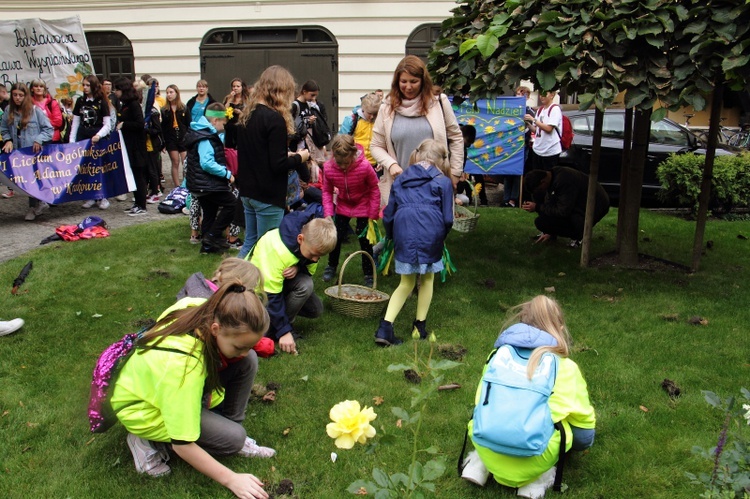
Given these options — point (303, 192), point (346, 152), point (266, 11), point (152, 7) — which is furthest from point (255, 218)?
point (152, 7)

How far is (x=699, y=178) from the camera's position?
9.76 metres

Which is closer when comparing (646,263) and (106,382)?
(106,382)

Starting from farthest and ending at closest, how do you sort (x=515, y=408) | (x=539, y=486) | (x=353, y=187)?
(x=353, y=187), (x=539, y=486), (x=515, y=408)

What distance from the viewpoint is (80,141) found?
386 inches

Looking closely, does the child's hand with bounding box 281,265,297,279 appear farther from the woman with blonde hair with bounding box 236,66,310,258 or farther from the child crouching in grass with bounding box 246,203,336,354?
the woman with blonde hair with bounding box 236,66,310,258

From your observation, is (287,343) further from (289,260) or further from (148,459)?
(148,459)

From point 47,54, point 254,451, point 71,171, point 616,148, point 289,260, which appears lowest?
point 254,451

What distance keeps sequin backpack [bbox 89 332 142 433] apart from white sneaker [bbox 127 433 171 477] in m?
0.20

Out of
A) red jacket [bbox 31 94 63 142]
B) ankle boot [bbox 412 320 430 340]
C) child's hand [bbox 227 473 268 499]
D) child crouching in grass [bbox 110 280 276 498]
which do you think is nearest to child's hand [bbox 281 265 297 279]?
ankle boot [bbox 412 320 430 340]

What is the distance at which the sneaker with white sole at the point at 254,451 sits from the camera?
3.59 meters

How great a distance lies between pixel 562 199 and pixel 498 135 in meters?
3.64

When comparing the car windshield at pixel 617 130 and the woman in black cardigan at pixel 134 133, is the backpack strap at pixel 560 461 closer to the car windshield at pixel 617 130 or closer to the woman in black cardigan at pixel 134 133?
the woman in black cardigan at pixel 134 133

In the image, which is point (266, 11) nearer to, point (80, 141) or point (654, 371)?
point (80, 141)

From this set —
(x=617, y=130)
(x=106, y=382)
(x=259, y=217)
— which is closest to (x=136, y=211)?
(x=259, y=217)
